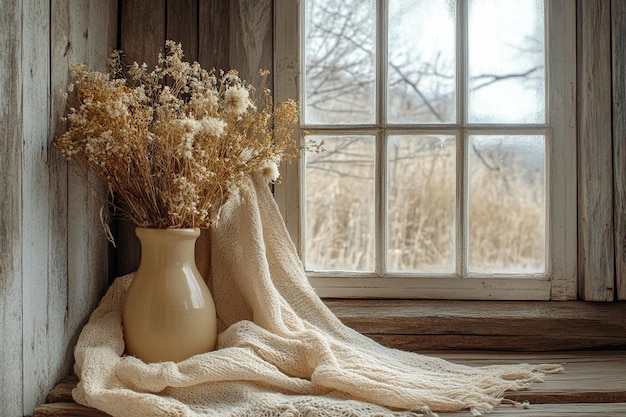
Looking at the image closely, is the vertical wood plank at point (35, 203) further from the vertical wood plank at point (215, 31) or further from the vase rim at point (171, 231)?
the vertical wood plank at point (215, 31)

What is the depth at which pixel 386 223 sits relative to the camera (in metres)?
1.61

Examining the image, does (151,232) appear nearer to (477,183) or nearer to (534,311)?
(477,183)

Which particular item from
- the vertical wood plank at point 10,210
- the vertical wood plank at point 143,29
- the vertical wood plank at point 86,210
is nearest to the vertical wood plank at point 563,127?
the vertical wood plank at point 143,29

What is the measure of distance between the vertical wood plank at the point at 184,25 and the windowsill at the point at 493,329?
78 cm

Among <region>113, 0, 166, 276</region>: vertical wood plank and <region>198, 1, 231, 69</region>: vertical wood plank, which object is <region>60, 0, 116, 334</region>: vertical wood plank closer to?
<region>113, 0, 166, 276</region>: vertical wood plank

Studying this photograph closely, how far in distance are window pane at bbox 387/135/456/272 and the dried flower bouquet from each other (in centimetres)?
41

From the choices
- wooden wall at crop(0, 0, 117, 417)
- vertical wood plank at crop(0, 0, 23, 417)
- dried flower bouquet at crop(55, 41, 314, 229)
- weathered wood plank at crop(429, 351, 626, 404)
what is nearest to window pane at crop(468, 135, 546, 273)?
weathered wood plank at crop(429, 351, 626, 404)

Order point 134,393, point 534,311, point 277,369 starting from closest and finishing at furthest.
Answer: point 134,393 < point 277,369 < point 534,311

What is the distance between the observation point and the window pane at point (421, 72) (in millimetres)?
1610

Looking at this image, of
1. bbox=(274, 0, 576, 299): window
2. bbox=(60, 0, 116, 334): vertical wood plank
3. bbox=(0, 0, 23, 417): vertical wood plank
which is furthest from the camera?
bbox=(274, 0, 576, 299): window

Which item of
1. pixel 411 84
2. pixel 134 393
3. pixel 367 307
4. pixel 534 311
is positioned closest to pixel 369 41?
pixel 411 84

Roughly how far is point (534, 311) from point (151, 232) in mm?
963

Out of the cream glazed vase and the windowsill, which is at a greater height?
the cream glazed vase

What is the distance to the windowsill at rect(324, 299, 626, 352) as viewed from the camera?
1.50 m
